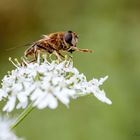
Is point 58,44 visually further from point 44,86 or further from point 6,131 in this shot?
point 6,131

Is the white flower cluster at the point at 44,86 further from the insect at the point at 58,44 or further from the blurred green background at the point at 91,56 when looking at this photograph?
the blurred green background at the point at 91,56

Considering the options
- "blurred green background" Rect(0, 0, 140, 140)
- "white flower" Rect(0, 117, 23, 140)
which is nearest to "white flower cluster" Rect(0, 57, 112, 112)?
"white flower" Rect(0, 117, 23, 140)

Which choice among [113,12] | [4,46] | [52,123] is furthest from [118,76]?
[4,46]

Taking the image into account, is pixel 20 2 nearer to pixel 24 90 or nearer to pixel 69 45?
pixel 69 45

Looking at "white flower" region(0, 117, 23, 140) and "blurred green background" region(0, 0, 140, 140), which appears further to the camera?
"blurred green background" region(0, 0, 140, 140)

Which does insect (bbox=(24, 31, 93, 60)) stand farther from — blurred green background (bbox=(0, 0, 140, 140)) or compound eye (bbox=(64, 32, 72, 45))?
Answer: blurred green background (bbox=(0, 0, 140, 140))

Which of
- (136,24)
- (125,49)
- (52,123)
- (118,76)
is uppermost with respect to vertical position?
(136,24)

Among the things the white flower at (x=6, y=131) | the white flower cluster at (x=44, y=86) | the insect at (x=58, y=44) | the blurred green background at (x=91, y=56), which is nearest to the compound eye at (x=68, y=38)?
the insect at (x=58, y=44)
